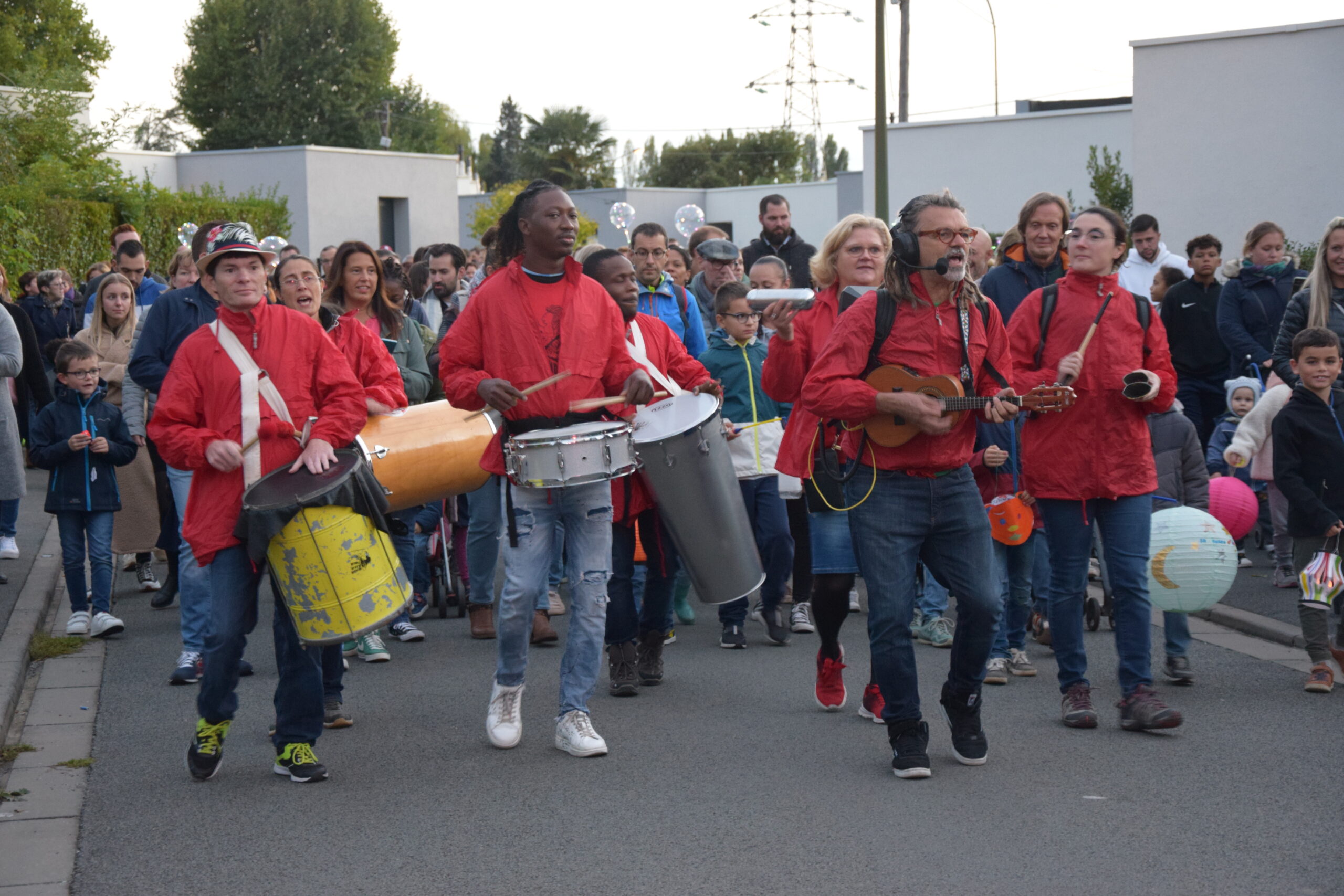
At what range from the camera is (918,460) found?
5219mm

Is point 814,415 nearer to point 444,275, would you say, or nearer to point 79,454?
point 79,454

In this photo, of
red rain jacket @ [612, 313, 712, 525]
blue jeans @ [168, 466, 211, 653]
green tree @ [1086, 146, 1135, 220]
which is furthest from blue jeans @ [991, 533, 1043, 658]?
green tree @ [1086, 146, 1135, 220]

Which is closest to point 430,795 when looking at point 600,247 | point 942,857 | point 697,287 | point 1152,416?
point 942,857

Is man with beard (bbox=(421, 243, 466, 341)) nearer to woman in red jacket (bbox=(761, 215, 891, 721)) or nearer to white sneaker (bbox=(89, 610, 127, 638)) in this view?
white sneaker (bbox=(89, 610, 127, 638))

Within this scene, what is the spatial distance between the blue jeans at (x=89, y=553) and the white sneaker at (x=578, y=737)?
3910 millimetres

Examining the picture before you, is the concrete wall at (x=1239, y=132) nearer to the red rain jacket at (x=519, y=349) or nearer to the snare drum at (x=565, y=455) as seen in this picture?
the red rain jacket at (x=519, y=349)

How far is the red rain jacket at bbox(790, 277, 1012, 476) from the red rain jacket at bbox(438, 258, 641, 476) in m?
0.88

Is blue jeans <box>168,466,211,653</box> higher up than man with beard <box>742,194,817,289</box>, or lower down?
lower down

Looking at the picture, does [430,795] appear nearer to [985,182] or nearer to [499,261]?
[499,261]

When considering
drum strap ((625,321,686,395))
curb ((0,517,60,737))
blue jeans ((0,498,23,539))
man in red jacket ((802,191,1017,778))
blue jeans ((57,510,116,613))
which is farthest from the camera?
blue jeans ((0,498,23,539))

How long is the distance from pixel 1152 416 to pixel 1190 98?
17.7 meters

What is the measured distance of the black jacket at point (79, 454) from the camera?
337 inches

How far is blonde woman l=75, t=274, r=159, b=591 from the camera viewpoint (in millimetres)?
9516

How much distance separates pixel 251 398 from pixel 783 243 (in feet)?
22.3
